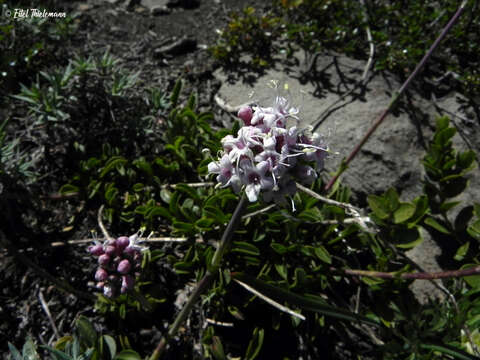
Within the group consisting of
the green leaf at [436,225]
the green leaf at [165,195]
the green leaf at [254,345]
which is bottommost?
the green leaf at [254,345]

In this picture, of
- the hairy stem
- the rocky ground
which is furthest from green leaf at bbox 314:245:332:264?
the rocky ground

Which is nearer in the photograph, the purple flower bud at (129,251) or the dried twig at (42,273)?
the purple flower bud at (129,251)

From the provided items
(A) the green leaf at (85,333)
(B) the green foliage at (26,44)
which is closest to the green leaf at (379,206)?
(A) the green leaf at (85,333)

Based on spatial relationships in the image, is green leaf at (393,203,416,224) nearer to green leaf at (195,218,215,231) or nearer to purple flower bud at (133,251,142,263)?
green leaf at (195,218,215,231)

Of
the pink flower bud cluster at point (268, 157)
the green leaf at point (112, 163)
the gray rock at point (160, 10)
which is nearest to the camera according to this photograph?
the pink flower bud cluster at point (268, 157)

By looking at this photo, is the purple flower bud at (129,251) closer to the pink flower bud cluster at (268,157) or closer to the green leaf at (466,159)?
the pink flower bud cluster at (268,157)

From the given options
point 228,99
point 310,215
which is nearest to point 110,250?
point 310,215
